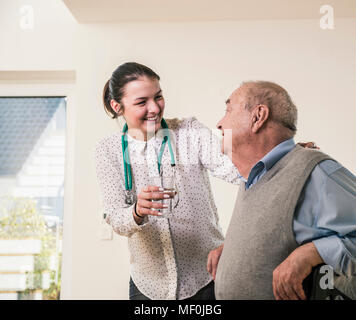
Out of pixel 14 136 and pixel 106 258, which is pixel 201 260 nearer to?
pixel 106 258

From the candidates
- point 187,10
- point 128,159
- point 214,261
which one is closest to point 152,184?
point 128,159

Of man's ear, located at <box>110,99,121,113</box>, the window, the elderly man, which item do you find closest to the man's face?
the elderly man

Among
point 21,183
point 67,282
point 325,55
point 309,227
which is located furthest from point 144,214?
point 325,55

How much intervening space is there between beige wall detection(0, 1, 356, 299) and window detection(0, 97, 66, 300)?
6cm

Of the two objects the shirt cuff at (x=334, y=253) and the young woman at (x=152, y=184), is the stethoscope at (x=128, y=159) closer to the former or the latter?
the young woman at (x=152, y=184)

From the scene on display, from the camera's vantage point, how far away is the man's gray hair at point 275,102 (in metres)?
0.87

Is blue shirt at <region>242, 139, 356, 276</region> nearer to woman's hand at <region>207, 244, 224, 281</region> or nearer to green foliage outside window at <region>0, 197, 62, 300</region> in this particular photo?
woman's hand at <region>207, 244, 224, 281</region>

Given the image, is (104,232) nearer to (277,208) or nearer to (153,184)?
(153,184)

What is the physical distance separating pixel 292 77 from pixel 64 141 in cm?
78

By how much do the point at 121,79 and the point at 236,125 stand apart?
415mm

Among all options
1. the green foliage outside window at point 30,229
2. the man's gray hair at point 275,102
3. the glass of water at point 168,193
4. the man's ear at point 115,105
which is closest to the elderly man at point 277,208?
the man's gray hair at point 275,102

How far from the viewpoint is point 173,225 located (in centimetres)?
107

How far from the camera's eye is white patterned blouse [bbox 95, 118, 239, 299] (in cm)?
106
